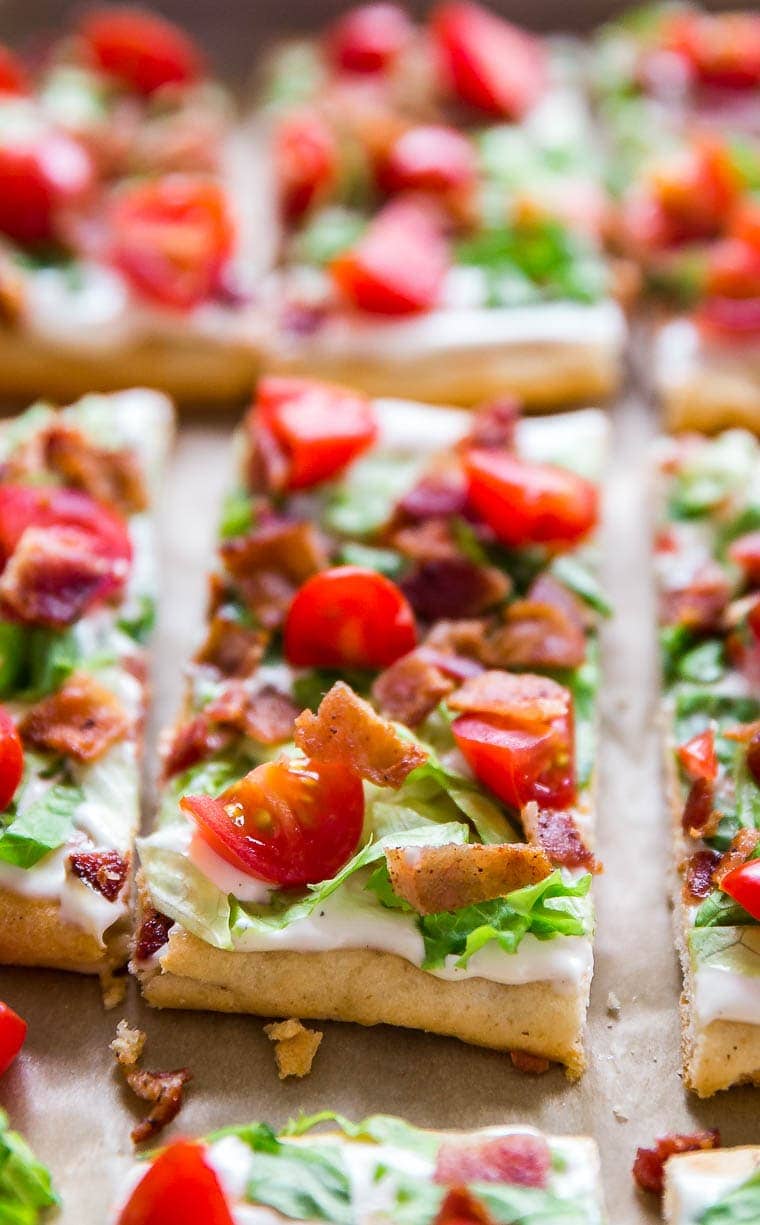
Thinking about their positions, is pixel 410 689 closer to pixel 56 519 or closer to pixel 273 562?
pixel 273 562

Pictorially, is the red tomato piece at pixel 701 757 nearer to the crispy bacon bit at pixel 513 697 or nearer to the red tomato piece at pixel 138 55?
the crispy bacon bit at pixel 513 697

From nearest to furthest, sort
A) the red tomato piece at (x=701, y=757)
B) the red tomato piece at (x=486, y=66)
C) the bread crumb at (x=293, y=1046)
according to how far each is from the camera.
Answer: the bread crumb at (x=293, y=1046) → the red tomato piece at (x=701, y=757) → the red tomato piece at (x=486, y=66)

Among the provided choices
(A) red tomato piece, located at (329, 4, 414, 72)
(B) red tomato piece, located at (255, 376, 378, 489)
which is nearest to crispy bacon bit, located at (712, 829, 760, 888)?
(B) red tomato piece, located at (255, 376, 378, 489)

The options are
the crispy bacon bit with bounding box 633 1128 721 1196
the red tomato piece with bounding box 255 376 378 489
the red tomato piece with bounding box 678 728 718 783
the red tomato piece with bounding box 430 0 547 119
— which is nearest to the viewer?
the crispy bacon bit with bounding box 633 1128 721 1196

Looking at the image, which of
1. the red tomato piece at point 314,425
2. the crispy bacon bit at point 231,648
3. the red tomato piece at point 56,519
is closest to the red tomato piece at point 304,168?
the red tomato piece at point 314,425

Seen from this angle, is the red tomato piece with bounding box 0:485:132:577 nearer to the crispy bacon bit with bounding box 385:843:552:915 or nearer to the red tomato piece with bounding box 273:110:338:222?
the crispy bacon bit with bounding box 385:843:552:915

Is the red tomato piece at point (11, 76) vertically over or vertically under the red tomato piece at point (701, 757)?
over
